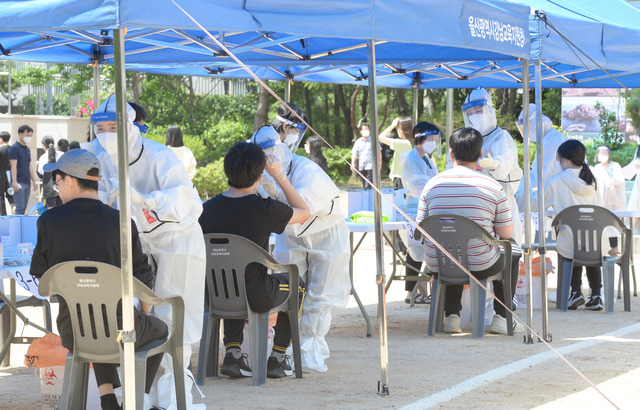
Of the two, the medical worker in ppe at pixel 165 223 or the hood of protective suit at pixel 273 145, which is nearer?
the medical worker in ppe at pixel 165 223

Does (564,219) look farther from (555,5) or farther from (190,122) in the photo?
(190,122)

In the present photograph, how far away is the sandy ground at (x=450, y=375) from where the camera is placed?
5.23m

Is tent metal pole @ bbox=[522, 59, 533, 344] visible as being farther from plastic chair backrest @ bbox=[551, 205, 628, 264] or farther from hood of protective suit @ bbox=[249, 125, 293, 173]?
hood of protective suit @ bbox=[249, 125, 293, 173]

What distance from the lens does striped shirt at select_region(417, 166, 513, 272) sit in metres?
6.97

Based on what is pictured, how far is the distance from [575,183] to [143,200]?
530 cm

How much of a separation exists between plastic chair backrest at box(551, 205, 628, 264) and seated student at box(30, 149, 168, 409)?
5.18 m

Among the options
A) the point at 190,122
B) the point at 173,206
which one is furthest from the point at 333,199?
the point at 190,122

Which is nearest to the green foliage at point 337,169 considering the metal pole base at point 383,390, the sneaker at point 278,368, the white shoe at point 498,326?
the white shoe at point 498,326

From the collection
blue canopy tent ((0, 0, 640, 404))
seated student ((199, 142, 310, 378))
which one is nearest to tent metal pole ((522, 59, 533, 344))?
blue canopy tent ((0, 0, 640, 404))

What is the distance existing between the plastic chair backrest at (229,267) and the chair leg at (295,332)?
0.93ft

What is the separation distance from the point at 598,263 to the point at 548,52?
2.69 meters

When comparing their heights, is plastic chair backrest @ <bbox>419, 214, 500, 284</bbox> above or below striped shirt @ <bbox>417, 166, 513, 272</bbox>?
below

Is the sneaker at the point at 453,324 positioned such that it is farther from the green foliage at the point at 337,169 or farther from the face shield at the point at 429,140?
the green foliage at the point at 337,169

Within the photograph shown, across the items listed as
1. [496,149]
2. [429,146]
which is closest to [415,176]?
[429,146]
